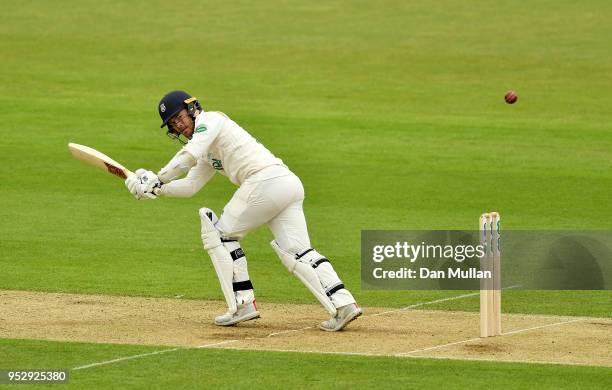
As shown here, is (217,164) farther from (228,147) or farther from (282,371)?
(282,371)

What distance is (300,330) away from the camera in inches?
420

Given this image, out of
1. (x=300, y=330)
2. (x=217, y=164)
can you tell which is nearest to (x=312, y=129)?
(x=217, y=164)

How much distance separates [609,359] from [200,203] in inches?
340

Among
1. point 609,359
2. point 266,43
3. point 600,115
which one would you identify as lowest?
point 609,359

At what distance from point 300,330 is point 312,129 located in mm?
11526

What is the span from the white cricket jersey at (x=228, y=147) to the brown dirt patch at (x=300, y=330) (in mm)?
1302

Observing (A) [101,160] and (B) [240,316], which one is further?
(A) [101,160]

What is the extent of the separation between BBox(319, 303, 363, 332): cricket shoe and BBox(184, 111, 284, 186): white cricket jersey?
1.33 metres

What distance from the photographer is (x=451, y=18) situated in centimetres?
3078

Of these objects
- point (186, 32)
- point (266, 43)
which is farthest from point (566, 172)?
point (186, 32)

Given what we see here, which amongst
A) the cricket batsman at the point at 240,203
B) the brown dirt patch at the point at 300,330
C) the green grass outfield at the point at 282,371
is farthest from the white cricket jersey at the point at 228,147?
the green grass outfield at the point at 282,371

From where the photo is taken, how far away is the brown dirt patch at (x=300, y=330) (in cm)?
989

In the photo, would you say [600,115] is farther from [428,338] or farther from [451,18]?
[428,338]

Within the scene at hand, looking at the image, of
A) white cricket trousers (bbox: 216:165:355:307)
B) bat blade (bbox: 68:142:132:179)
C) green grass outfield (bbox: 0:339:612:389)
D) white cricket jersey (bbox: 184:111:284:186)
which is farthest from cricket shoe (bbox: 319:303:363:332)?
bat blade (bbox: 68:142:132:179)
